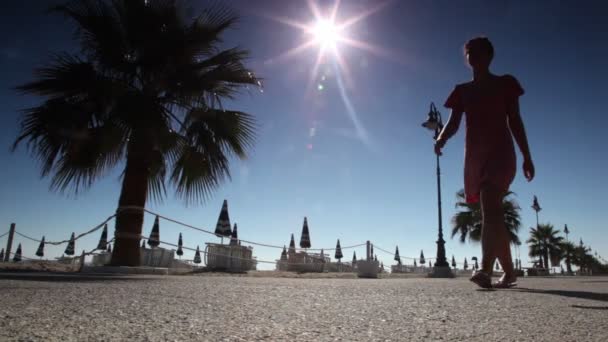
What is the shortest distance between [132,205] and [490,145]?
20.4ft

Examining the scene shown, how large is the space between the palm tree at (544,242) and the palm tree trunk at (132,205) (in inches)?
1804

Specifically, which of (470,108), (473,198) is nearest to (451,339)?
(473,198)

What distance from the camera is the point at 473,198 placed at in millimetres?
3188

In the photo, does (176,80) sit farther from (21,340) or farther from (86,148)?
(21,340)

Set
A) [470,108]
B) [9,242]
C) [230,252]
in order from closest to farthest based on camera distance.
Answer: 1. [470,108]
2. [9,242]
3. [230,252]

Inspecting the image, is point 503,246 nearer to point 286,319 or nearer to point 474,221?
point 286,319

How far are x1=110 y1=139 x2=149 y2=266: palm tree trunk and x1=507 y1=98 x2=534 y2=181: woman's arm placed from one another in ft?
20.5

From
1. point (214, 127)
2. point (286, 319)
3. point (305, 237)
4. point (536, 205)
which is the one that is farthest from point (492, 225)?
point (536, 205)

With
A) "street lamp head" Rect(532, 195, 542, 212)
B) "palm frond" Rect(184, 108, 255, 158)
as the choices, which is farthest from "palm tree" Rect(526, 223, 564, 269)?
"palm frond" Rect(184, 108, 255, 158)

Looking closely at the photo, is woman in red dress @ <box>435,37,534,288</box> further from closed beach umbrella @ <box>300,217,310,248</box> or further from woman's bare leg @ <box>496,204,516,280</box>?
closed beach umbrella @ <box>300,217,310,248</box>

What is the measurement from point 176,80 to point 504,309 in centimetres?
711

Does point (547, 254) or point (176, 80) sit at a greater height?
point (176, 80)

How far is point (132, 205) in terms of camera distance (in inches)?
281

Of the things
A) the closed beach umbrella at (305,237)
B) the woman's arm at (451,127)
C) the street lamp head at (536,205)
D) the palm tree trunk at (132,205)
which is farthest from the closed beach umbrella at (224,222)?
the street lamp head at (536,205)
